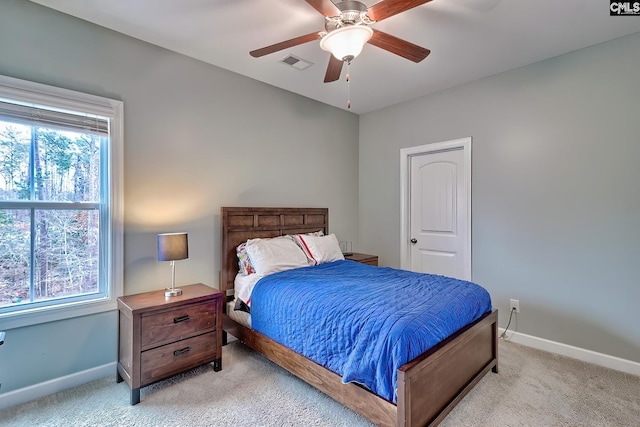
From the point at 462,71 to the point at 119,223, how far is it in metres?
3.52

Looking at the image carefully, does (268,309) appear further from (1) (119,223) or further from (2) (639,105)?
(2) (639,105)

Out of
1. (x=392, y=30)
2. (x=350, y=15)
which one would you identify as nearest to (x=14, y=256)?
(x=350, y=15)

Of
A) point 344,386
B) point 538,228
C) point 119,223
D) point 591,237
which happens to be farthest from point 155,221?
point 591,237

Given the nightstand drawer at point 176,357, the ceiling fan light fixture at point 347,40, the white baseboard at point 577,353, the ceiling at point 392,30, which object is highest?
the ceiling at point 392,30

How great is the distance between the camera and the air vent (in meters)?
2.94

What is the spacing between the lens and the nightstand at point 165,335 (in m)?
2.15

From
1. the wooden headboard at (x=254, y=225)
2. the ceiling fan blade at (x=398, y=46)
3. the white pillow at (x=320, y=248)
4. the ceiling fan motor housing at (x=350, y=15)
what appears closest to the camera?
the ceiling fan motor housing at (x=350, y=15)

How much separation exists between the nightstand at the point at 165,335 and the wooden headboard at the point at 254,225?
55 centimetres

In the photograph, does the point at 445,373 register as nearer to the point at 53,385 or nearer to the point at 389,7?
the point at 389,7

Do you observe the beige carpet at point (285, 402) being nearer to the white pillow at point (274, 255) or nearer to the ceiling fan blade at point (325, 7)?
the white pillow at point (274, 255)

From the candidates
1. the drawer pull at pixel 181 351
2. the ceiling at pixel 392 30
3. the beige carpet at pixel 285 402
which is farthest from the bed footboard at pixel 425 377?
the ceiling at pixel 392 30

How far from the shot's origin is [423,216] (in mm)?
4004

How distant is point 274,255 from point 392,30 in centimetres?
Result: 217

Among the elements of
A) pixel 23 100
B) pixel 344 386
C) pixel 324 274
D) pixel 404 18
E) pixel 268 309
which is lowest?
pixel 344 386
